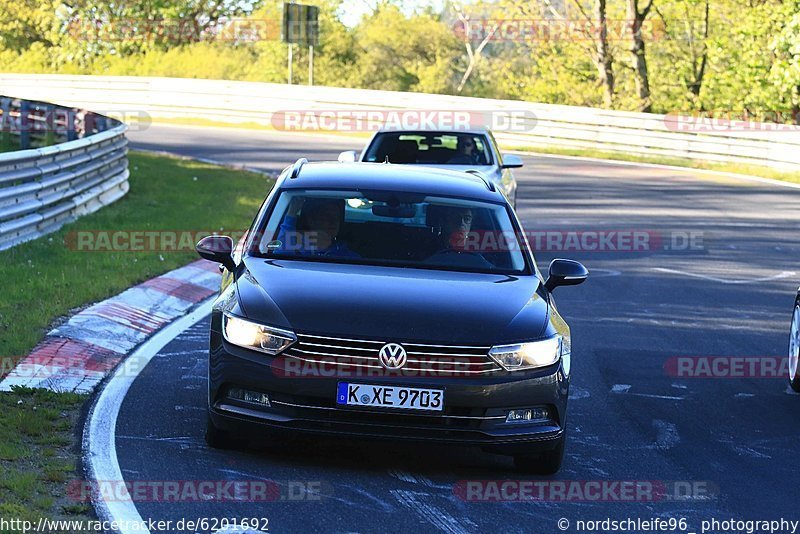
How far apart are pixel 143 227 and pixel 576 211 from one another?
7.70 meters

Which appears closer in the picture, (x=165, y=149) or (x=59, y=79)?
(x=165, y=149)

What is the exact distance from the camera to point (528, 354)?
267 inches

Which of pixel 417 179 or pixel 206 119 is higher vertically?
pixel 417 179

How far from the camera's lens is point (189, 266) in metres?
13.7

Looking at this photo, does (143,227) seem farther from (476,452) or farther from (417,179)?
(476,452)

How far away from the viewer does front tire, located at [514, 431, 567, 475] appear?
6.94 metres

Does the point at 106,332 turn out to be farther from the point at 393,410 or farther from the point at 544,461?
the point at 544,461

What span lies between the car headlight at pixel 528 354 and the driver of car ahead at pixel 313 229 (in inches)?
54.3

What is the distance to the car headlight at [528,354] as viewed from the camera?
6.68 meters

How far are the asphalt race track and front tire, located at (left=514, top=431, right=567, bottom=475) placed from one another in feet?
0.27

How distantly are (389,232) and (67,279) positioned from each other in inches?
193

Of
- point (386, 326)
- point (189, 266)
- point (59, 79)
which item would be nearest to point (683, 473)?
point (386, 326)

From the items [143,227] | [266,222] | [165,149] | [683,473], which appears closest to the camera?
[683,473]

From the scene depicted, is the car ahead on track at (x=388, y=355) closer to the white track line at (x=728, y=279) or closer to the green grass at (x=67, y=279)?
the green grass at (x=67, y=279)
